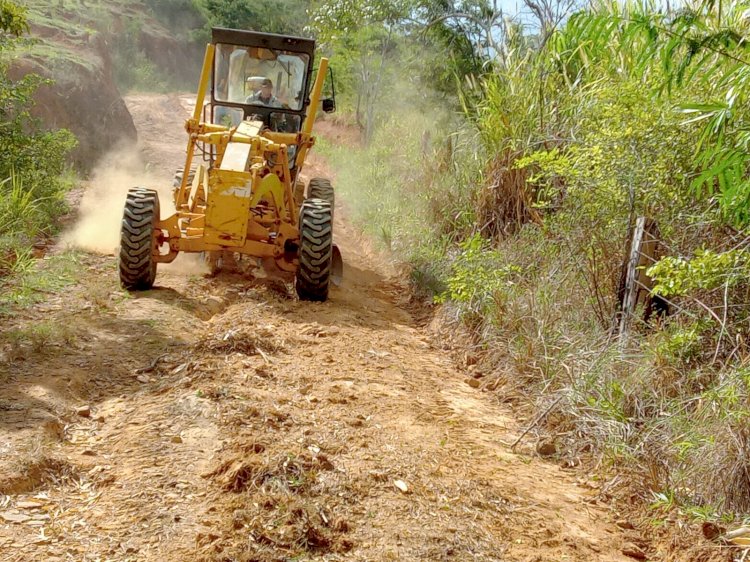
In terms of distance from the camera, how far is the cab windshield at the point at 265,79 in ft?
28.3

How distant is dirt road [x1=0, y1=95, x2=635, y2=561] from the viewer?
3479mm

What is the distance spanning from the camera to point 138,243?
7012 millimetres

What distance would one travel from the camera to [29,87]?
898cm

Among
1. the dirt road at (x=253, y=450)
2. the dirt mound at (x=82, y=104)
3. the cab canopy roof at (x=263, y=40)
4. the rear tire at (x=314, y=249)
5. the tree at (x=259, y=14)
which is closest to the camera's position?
the dirt road at (x=253, y=450)

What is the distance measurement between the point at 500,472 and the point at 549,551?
2.80ft

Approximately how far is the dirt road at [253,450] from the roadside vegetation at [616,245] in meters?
0.42

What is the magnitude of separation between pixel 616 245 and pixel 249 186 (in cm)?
316

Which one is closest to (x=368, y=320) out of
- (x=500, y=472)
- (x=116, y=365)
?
(x=116, y=365)

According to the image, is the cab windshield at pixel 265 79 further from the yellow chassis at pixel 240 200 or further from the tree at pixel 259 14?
the tree at pixel 259 14

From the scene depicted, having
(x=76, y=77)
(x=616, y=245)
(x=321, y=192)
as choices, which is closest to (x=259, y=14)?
(x=76, y=77)

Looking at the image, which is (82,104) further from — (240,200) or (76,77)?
(240,200)

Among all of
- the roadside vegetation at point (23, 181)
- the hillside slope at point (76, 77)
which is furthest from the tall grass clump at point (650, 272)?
the hillside slope at point (76, 77)

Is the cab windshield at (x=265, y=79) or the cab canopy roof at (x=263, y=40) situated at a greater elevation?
the cab canopy roof at (x=263, y=40)

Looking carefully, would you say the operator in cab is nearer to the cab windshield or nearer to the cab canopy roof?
the cab windshield
